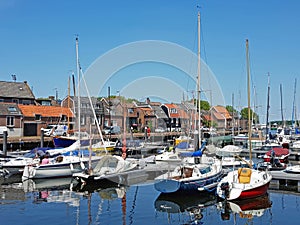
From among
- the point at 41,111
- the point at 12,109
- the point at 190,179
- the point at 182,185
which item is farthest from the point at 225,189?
the point at 41,111

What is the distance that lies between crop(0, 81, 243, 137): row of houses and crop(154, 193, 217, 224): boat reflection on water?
54.7 ft

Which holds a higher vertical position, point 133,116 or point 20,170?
point 133,116

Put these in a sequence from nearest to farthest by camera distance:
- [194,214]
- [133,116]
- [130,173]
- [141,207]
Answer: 1. [194,214]
2. [141,207]
3. [130,173]
4. [133,116]

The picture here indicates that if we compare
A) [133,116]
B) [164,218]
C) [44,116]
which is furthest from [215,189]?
[133,116]

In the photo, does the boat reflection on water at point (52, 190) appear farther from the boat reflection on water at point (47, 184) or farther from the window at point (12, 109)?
the window at point (12, 109)

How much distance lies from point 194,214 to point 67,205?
701 centimetres

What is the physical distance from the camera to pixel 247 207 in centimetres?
1958

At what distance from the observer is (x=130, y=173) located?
2675cm

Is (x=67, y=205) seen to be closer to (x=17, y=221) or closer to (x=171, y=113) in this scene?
(x=17, y=221)

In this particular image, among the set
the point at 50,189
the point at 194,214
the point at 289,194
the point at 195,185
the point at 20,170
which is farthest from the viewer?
the point at 20,170

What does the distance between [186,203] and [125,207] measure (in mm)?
3447

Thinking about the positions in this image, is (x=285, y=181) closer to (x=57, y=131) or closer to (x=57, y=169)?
(x=57, y=169)

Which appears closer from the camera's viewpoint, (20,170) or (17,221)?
(17,221)

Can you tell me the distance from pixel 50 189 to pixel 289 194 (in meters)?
15.5
